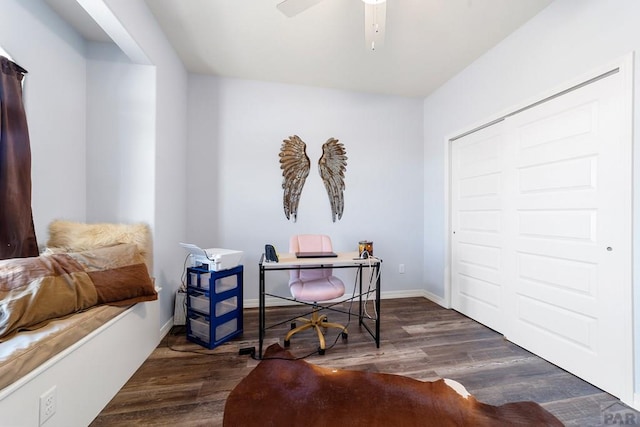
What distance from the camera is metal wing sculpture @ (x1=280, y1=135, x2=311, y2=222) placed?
9.66 feet

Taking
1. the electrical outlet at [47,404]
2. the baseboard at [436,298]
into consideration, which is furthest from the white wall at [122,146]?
the baseboard at [436,298]

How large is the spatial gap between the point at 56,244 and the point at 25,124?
2.70ft

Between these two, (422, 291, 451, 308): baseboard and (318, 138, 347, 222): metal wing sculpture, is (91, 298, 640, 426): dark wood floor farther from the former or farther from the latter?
(318, 138, 347, 222): metal wing sculpture

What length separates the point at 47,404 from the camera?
1044mm

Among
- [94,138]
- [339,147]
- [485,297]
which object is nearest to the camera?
[94,138]

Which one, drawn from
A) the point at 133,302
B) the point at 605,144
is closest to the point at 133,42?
the point at 133,302

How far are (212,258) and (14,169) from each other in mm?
1305

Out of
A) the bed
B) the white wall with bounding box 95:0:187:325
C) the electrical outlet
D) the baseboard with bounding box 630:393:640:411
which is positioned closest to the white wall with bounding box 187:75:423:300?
the white wall with bounding box 95:0:187:325

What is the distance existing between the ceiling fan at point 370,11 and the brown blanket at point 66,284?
1.94 m

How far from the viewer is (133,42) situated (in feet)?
5.77

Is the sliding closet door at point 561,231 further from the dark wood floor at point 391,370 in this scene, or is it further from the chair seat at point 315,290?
the chair seat at point 315,290

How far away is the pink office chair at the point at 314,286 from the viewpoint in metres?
2.00

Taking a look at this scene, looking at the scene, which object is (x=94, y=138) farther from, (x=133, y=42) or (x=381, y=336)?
(x=381, y=336)

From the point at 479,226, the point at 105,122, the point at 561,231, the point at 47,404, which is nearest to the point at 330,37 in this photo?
the point at 105,122
